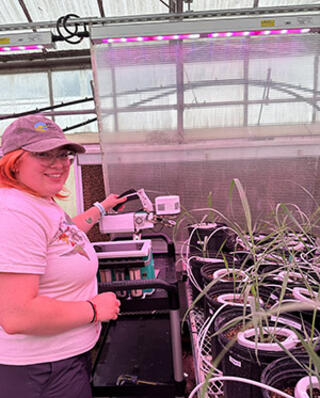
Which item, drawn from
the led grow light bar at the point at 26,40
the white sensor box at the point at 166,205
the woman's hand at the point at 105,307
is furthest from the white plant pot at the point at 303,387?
the led grow light bar at the point at 26,40

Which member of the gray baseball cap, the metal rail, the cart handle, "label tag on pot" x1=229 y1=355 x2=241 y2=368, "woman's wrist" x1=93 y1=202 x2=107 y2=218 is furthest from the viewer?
the metal rail

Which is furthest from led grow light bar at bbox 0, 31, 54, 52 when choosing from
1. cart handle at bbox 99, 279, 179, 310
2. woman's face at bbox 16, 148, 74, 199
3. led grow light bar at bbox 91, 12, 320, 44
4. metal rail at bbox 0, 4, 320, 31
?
cart handle at bbox 99, 279, 179, 310

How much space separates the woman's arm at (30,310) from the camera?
2.19ft

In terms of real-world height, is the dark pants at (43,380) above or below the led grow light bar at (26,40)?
below

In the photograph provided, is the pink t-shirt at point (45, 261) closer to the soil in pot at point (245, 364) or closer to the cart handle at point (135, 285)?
the cart handle at point (135, 285)

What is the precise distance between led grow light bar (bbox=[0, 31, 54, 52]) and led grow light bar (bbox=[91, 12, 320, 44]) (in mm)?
248

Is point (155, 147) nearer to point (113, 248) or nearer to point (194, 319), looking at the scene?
point (113, 248)

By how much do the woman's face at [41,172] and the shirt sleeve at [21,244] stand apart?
0.09 m

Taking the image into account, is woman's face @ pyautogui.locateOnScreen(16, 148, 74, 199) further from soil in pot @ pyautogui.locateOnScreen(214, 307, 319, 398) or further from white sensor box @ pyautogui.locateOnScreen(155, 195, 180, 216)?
white sensor box @ pyautogui.locateOnScreen(155, 195, 180, 216)

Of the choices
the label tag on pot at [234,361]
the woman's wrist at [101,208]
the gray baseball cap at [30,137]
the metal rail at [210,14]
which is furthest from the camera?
the metal rail at [210,14]

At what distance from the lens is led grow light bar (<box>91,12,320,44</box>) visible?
60.0 inches

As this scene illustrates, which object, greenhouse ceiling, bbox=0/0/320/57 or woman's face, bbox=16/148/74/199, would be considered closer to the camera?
woman's face, bbox=16/148/74/199

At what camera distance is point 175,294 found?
42.1 inches

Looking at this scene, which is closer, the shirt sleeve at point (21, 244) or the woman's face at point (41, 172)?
the shirt sleeve at point (21, 244)
